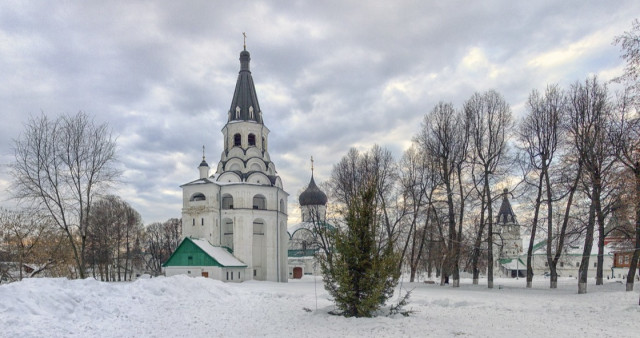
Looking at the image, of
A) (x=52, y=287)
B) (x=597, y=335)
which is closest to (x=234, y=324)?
(x=52, y=287)

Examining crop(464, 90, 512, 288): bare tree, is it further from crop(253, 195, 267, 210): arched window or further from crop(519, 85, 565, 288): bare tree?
crop(253, 195, 267, 210): arched window

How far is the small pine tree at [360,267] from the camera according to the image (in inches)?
548

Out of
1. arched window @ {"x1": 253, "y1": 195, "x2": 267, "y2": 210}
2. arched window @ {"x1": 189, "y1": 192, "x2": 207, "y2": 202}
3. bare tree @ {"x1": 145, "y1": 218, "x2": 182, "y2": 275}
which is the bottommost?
bare tree @ {"x1": 145, "y1": 218, "x2": 182, "y2": 275}

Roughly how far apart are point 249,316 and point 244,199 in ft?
87.0

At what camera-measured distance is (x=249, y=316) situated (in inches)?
599

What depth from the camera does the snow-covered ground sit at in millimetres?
11625

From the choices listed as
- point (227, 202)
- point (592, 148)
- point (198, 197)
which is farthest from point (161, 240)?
point (592, 148)

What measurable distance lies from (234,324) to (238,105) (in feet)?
115

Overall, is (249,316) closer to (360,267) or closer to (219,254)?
(360,267)

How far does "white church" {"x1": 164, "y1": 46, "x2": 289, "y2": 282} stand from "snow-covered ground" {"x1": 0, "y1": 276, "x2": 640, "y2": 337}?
61.9ft

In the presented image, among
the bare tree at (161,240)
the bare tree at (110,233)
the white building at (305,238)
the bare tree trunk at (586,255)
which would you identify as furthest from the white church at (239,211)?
the bare tree trunk at (586,255)

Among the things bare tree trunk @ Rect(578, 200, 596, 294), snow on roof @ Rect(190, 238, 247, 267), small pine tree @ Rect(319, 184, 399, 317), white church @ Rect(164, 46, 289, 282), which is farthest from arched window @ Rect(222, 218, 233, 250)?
bare tree trunk @ Rect(578, 200, 596, 294)

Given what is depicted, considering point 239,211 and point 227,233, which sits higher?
point 239,211

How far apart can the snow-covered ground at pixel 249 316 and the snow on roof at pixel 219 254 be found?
18.1 m
